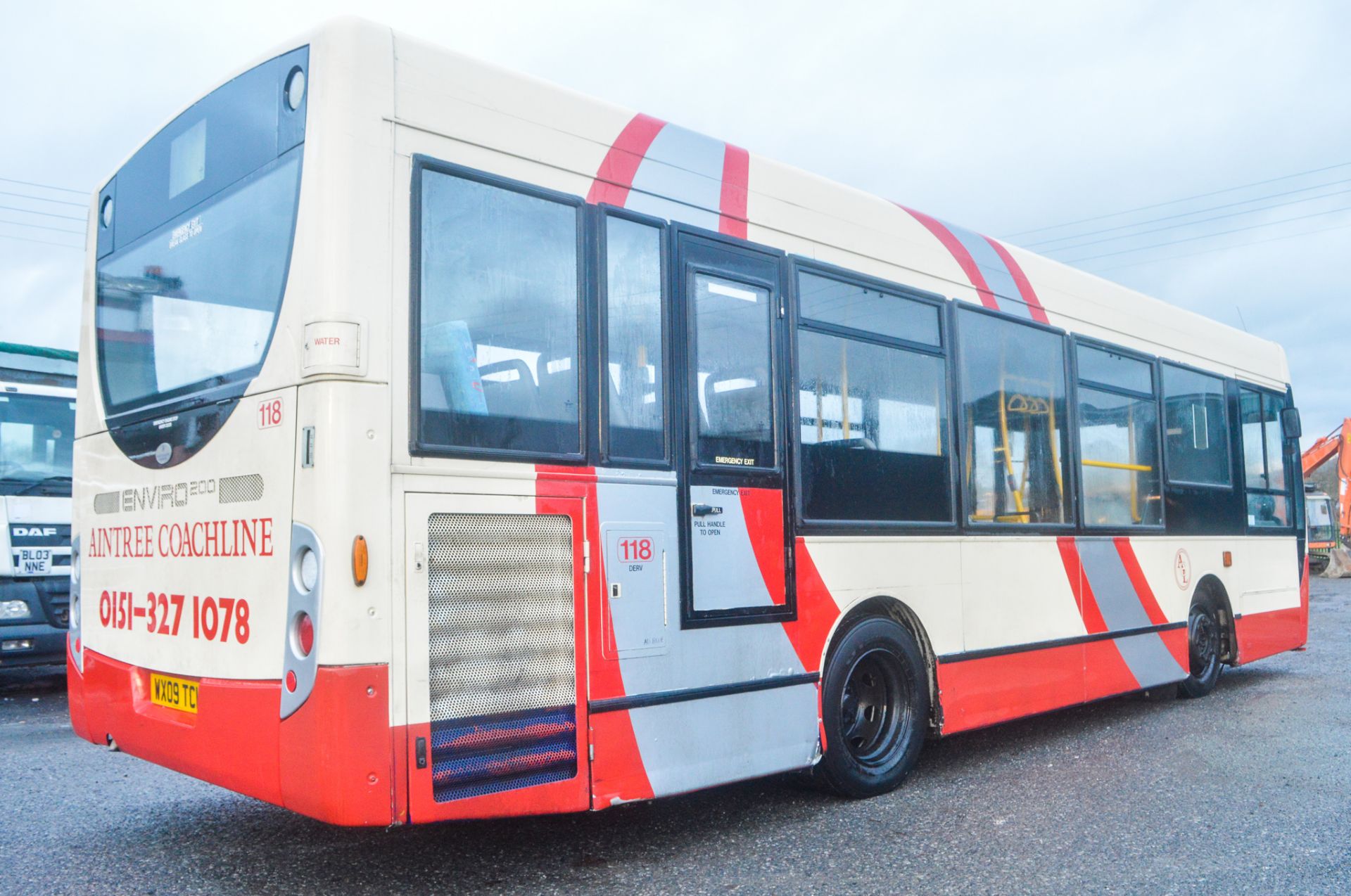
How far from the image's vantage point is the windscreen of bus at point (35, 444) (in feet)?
29.6

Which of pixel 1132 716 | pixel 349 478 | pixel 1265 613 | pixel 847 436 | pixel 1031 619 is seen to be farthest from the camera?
pixel 1265 613

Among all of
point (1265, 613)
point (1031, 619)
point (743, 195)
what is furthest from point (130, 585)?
point (1265, 613)

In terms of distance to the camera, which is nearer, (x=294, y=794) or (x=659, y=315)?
(x=294, y=794)

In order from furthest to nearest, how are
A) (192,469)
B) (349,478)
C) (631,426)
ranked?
(631,426), (192,469), (349,478)

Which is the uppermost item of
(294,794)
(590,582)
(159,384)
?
(159,384)

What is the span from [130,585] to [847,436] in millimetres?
3338

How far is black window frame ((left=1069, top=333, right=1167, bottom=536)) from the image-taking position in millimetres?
7379

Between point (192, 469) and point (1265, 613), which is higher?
point (192, 469)

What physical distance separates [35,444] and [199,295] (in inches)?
233

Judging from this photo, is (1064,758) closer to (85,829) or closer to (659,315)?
(659,315)

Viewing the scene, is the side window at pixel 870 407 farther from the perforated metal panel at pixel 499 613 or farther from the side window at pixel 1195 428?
the side window at pixel 1195 428

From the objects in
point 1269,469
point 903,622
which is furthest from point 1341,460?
point 903,622

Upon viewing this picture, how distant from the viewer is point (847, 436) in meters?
5.68

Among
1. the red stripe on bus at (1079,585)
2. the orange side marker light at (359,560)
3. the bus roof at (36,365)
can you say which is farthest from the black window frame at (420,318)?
the bus roof at (36,365)
